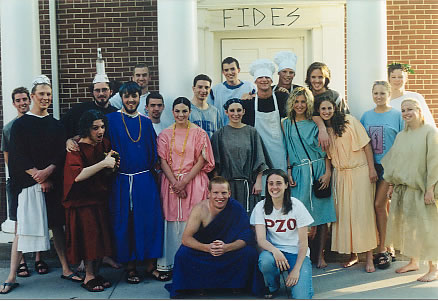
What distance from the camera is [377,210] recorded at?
5.24 m

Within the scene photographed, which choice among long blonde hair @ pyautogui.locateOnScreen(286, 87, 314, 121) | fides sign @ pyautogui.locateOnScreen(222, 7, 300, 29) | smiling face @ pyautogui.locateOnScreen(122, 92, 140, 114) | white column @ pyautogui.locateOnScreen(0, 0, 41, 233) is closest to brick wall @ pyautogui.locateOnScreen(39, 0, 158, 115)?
fides sign @ pyautogui.locateOnScreen(222, 7, 300, 29)

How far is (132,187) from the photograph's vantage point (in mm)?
A: 4898

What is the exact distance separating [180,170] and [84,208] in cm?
89

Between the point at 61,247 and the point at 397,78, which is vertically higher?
the point at 397,78

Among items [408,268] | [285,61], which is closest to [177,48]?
[285,61]

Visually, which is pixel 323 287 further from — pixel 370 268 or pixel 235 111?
pixel 235 111

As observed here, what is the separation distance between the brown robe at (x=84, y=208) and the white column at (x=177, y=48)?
1.22 m

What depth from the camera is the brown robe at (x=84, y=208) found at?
15.2 ft

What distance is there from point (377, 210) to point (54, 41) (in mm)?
4824

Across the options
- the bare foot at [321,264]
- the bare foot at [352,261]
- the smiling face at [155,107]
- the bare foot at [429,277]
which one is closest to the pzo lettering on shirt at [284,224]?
the bare foot at [321,264]

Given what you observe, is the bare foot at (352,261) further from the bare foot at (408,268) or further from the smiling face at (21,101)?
the smiling face at (21,101)

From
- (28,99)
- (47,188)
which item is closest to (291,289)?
(47,188)

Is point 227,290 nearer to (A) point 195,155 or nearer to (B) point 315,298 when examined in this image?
(B) point 315,298

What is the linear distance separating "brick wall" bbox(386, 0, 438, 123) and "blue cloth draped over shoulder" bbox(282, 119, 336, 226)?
121 inches
